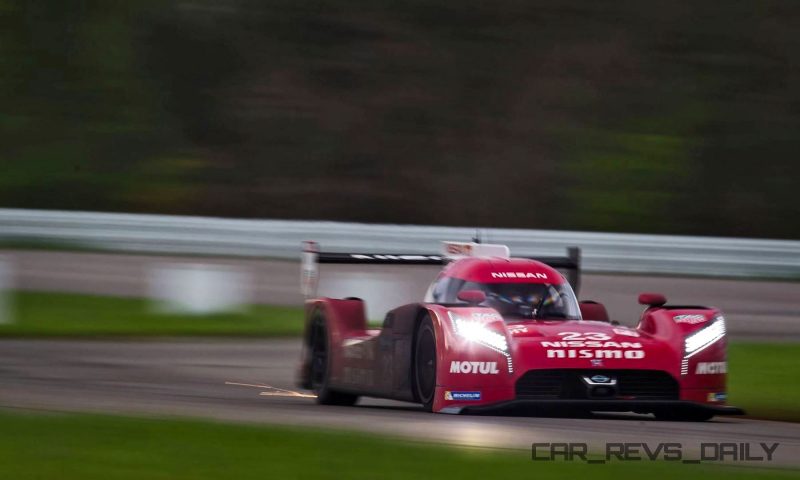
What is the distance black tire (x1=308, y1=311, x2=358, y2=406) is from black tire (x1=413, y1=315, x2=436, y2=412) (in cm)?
153

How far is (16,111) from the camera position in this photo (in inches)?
1227

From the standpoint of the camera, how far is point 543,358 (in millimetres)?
9234

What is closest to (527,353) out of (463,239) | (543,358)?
(543,358)

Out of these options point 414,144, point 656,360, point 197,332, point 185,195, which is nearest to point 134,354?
point 197,332

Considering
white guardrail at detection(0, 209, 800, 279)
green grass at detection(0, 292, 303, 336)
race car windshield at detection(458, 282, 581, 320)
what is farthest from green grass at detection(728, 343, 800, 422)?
white guardrail at detection(0, 209, 800, 279)

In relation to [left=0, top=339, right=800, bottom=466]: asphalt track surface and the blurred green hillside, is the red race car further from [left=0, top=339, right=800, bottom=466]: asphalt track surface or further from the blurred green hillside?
the blurred green hillside

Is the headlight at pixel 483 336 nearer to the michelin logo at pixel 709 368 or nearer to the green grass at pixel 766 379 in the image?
the michelin logo at pixel 709 368

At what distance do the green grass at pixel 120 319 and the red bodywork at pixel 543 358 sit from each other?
22.9ft

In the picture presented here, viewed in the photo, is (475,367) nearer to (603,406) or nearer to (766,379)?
(603,406)

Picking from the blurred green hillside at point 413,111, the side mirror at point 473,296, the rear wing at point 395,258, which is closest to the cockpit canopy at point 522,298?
the side mirror at point 473,296

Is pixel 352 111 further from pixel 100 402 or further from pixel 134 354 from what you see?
pixel 100 402

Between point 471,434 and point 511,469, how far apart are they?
1.35 m

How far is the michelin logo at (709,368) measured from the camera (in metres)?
9.67

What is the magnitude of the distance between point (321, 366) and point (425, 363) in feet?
7.31
